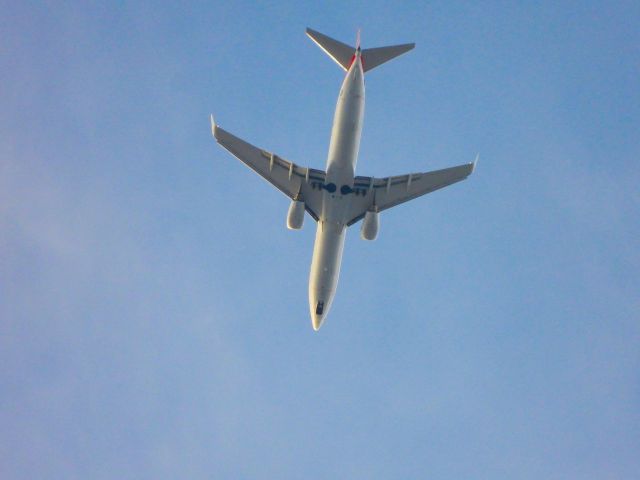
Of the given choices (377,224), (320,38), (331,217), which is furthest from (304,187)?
(320,38)

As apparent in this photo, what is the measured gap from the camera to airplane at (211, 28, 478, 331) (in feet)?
138

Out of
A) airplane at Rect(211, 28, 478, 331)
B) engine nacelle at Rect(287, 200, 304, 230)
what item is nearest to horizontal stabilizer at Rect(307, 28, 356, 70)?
airplane at Rect(211, 28, 478, 331)

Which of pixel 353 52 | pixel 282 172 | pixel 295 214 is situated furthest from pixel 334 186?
pixel 353 52

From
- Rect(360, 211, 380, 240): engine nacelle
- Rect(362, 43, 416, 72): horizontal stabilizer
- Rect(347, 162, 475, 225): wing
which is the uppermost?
Answer: Rect(362, 43, 416, 72): horizontal stabilizer

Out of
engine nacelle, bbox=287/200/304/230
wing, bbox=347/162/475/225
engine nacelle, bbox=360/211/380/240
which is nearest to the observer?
engine nacelle, bbox=287/200/304/230

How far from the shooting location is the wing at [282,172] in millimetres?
43781

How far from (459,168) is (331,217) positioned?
941cm

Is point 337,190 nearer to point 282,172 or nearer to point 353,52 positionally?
point 282,172

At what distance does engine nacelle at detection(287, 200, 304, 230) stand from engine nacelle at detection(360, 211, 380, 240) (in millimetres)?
4151

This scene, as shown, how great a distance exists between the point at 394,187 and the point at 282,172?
770 cm

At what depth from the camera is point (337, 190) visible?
140 ft

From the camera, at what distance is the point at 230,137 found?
Answer: 43812mm

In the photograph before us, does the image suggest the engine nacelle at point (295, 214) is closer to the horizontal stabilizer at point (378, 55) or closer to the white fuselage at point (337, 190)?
the white fuselage at point (337, 190)

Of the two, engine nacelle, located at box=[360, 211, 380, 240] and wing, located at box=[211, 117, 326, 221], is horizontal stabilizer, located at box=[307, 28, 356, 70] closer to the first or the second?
wing, located at box=[211, 117, 326, 221]
